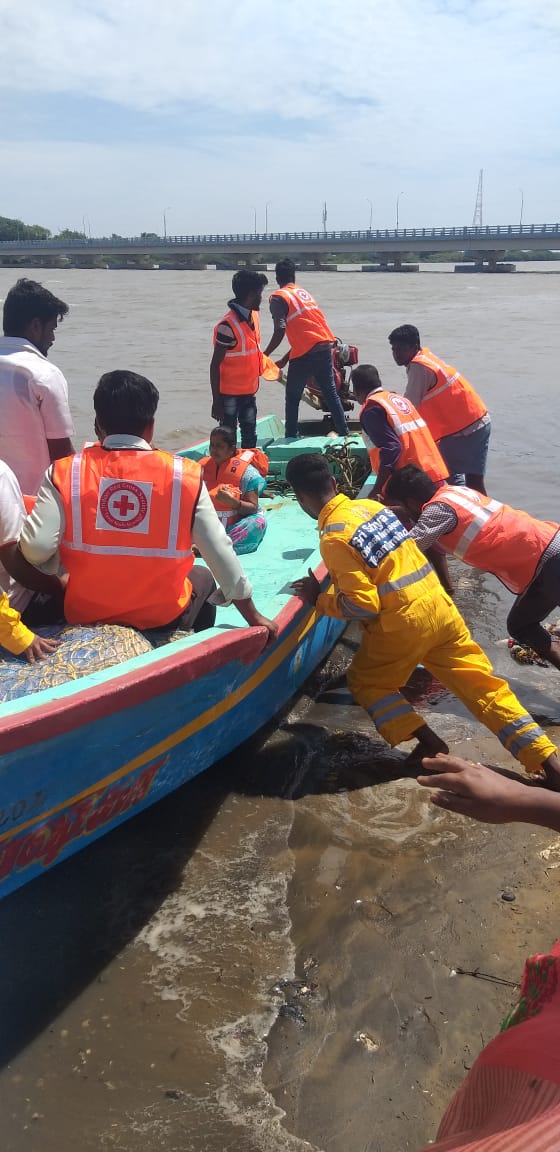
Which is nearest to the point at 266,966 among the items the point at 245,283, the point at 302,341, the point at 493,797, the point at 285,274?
the point at 493,797

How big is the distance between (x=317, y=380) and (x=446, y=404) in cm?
195

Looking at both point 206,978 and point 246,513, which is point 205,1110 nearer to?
point 206,978

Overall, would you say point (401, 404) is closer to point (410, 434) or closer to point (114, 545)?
point (410, 434)

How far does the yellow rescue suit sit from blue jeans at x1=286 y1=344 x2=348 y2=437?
393 cm

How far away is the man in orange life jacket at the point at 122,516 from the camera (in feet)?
8.64

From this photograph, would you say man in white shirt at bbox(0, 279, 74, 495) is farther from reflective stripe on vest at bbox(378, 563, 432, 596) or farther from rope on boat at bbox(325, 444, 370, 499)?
rope on boat at bbox(325, 444, 370, 499)

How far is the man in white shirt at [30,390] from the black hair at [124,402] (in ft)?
2.83

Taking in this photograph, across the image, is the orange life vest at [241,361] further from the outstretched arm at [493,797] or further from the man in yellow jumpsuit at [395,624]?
the outstretched arm at [493,797]

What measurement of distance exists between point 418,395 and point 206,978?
4.11 m

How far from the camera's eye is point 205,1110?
214cm

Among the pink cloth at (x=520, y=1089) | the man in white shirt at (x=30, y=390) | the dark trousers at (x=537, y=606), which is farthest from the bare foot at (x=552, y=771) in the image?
the man in white shirt at (x=30, y=390)

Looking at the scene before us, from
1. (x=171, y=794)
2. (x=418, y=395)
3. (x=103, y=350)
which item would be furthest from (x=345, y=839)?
(x=103, y=350)

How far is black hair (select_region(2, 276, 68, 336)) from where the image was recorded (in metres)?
3.52

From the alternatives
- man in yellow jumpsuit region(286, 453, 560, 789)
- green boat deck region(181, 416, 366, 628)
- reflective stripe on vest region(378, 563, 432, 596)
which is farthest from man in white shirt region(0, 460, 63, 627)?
reflective stripe on vest region(378, 563, 432, 596)
